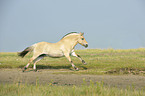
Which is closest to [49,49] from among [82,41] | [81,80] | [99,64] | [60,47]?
[60,47]

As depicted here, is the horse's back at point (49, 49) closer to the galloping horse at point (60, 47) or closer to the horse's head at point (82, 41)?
the galloping horse at point (60, 47)

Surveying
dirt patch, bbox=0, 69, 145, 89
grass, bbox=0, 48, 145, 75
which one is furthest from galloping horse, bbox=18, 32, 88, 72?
dirt patch, bbox=0, 69, 145, 89

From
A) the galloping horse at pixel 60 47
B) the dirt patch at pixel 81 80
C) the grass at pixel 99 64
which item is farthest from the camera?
the galloping horse at pixel 60 47

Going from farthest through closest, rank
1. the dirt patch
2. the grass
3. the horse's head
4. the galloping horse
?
the horse's head
the galloping horse
the grass
the dirt patch

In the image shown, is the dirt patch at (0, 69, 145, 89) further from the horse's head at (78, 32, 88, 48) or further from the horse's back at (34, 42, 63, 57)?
the horse's head at (78, 32, 88, 48)

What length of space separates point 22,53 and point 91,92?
32.5ft

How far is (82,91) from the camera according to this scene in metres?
5.77

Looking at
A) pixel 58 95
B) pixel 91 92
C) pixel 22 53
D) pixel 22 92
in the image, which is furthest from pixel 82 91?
pixel 22 53

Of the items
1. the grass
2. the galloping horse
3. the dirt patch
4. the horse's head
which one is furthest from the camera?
the horse's head

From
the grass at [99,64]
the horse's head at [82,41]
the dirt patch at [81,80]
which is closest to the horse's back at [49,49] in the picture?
the horse's head at [82,41]

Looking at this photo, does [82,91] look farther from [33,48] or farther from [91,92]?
[33,48]

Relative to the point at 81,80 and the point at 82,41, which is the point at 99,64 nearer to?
the point at 82,41

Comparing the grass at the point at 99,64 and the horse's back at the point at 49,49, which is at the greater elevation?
the horse's back at the point at 49,49

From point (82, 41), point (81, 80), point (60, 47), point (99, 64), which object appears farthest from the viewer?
point (99, 64)
